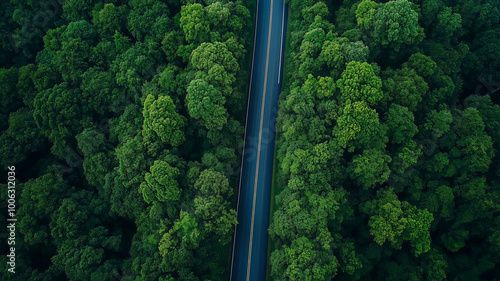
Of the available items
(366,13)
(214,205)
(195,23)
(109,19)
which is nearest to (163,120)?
(214,205)

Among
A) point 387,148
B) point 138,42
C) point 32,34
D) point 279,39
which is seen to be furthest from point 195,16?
point 387,148

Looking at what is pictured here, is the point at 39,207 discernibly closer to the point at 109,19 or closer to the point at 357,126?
the point at 109,19

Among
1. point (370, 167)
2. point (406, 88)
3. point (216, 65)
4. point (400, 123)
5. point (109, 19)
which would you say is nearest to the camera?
point (370, 167)

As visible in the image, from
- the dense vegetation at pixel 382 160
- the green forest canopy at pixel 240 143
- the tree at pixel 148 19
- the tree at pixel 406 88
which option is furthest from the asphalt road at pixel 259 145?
the tree at pixel 406 88

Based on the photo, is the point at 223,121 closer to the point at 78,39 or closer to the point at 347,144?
the point at 347,144

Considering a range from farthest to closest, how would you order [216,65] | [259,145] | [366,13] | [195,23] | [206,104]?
[259,145] < [195,23] < [366,13] < [216,65] < [206,104]

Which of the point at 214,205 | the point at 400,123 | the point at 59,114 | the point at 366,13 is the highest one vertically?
the point at 366,13

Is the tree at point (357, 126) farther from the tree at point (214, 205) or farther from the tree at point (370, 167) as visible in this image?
the tree at point (214, 205)

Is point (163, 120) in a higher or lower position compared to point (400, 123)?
lower
